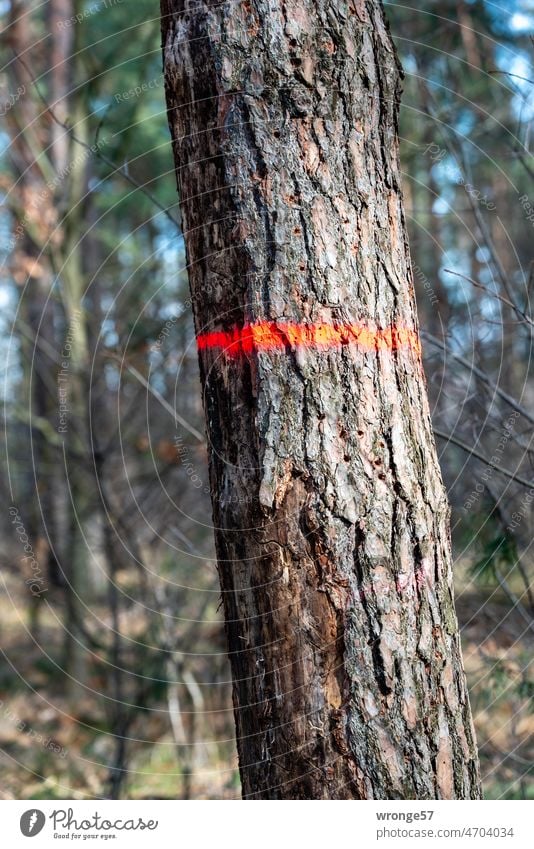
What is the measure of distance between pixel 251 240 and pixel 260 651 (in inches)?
32.9

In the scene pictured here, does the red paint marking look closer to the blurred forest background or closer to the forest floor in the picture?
the blurred forest background

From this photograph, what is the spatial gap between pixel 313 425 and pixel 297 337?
18 cm

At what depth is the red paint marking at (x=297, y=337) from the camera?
144 centimetres

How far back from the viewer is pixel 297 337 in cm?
144

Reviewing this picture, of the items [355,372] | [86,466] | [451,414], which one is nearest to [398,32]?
[451,414]

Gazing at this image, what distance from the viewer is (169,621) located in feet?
14.0
